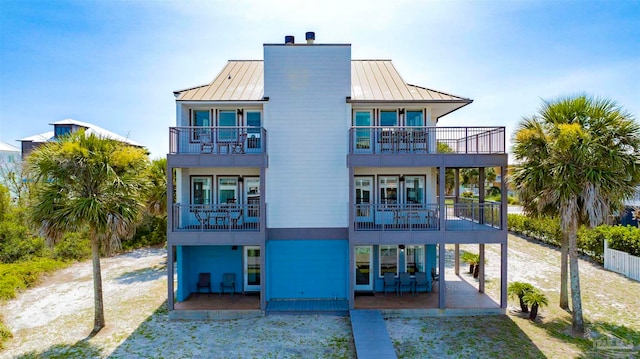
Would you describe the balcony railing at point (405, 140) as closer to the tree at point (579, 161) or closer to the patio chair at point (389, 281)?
the tree at point (579, 161)

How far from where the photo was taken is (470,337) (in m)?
9.78

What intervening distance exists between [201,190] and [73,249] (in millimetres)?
13113

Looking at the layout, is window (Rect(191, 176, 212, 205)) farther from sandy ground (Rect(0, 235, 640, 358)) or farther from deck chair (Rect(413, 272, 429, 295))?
deck chair (Rect(413, 272, 429, 295))

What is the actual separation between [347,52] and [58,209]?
11611 mm

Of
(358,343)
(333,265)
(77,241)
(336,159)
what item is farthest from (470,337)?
(77,241)

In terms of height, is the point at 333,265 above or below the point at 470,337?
above

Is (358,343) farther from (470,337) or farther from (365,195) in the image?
(365,195)

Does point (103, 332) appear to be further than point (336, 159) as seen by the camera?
No

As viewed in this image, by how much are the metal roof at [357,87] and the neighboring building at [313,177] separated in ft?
0.36

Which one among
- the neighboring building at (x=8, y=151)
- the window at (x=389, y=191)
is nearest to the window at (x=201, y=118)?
the window at (x=389, y=191)

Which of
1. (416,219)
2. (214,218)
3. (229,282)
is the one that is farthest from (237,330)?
(416,219)

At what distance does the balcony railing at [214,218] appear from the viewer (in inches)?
478

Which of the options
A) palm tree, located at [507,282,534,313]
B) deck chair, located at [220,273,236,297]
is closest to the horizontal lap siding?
deck chair, located at [220,273,236,297]

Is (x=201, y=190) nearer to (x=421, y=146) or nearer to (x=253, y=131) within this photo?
(x=253, y=131)
